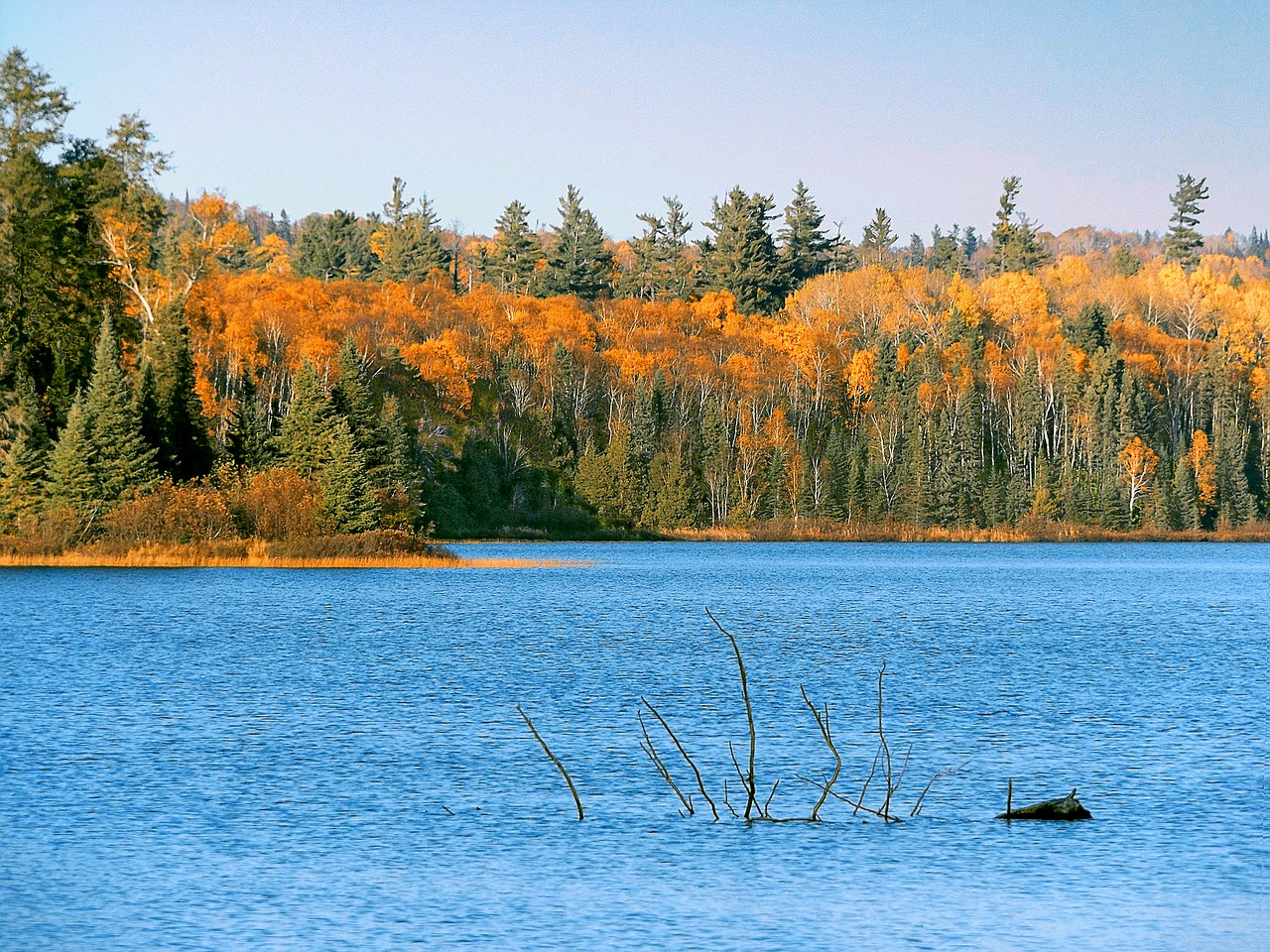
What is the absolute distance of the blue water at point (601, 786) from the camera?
48.7ft

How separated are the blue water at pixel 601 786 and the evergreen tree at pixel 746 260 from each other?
108367 mm

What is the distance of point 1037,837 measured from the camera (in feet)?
60.1

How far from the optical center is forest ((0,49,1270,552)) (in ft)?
270

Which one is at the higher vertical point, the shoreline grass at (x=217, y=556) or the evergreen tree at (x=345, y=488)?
the evergreen tree at (x=345, y=488)

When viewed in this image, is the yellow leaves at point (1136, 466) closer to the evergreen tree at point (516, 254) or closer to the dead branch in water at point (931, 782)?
the evergreen tree at point (516, 254)

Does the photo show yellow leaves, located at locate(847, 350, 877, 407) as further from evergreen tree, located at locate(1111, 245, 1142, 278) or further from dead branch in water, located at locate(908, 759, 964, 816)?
dead branch in water, located at locate(908, 759, 964, 816)

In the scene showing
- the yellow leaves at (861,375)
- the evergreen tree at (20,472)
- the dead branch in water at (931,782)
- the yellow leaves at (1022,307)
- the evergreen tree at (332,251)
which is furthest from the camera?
the evergreen tree at (332,251)

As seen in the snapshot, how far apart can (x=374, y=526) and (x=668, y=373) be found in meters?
67.2

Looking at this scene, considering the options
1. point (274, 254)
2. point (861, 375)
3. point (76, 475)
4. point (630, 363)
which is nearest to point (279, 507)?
point (76, 475)

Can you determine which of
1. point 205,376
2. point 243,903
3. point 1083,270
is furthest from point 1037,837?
point 1083,270

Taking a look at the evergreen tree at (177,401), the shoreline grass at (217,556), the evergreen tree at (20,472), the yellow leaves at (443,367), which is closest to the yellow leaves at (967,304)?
the yellow leaves at (443,367)

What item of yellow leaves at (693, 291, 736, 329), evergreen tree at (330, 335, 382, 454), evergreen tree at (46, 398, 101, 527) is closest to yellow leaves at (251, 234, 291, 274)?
yellow leaves at (693, 291, 736, 329)

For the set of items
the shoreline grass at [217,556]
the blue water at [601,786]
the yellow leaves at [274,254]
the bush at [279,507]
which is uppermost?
the yellow leaves at [274,254]

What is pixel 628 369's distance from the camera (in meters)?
141
